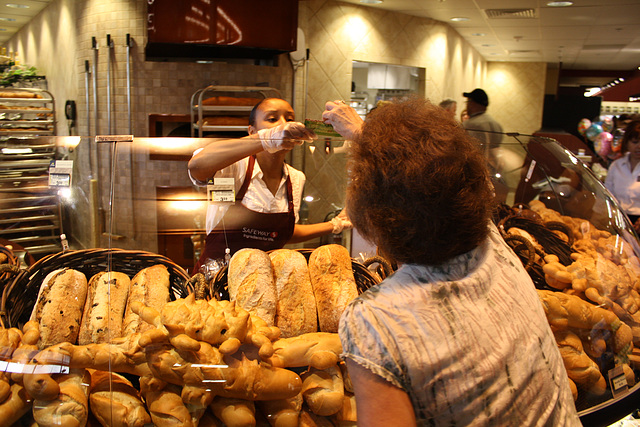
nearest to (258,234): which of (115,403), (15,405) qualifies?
(115,403)

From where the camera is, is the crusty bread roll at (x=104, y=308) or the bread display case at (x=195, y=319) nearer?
the bread display case at (x=195, y=319)

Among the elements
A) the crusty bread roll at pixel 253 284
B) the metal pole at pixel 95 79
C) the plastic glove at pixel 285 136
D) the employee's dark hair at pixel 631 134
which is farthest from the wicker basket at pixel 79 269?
the employee's dark hair at pixel 631 134

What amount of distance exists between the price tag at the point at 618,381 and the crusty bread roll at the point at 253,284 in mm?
936

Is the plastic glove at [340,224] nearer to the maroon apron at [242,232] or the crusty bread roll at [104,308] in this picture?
the maroon apron at [242,232]

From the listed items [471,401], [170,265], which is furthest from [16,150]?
[471,401]

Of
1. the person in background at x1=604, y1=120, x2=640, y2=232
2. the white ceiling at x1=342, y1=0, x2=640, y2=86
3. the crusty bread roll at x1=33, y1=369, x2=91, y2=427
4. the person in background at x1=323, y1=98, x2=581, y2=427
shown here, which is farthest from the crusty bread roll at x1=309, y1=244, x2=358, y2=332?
the white ceiling at x1=342, y1=0, x2=640, y2=86

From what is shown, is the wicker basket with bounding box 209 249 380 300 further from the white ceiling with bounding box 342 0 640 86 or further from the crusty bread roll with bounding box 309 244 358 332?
the white ceiling with bounding box 342 0 640 86

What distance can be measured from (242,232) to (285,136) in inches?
12.5

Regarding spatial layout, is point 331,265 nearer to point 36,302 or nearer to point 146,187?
point 146,187

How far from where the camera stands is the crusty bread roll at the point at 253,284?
120 cm

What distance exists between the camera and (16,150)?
4.58 ft

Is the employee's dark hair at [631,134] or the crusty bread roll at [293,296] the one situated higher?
the employee's dark hair at [631,134]

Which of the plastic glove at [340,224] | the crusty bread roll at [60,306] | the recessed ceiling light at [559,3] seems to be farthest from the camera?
the recessed ceiling light at [559,3]

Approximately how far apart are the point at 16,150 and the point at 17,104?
3.65 metres
